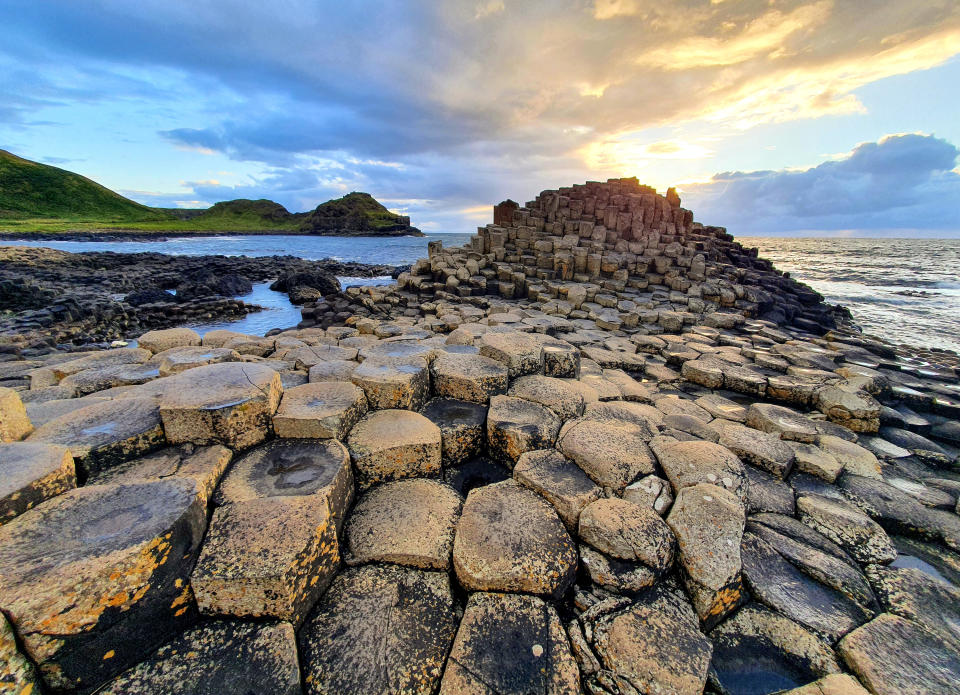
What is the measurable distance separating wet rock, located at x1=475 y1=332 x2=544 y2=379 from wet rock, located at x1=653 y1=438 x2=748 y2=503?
136 cm

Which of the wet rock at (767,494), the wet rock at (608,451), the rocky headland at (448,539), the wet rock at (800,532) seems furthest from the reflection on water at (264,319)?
the wet rock at (800,532)

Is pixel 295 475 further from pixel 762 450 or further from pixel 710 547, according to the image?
pixel 762 450

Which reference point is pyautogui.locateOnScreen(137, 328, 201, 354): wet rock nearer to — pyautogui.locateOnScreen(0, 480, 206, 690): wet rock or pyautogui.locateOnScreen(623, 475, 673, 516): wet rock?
pyautogui.locateOnScreen(0, 480, 206, 690): wet rock

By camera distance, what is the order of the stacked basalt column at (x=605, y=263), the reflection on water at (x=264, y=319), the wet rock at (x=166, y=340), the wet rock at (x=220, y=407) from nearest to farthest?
1. the wet rock at (x=220, y=407)
2. the wet rock at (x=166, y=340)
3. the stacked basalt column at (x=605, y=263)
4. the reflection on water at (x=264, y=319)

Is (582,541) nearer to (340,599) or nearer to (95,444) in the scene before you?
(340,599)

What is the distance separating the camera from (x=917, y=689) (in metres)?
1.65

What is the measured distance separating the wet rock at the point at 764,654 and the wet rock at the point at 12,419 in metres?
3.89

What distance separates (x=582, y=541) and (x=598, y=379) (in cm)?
251

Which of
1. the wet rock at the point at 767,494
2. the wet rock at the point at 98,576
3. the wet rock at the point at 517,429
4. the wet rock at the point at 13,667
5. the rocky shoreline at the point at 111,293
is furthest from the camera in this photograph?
the rocky shoreline at the point at 111,293

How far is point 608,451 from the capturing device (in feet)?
8.60

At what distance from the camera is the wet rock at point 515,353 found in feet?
11.9

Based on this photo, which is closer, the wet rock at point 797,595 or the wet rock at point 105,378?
the wet rock at point 797,595

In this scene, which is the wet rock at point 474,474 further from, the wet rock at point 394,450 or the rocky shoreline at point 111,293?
the rocky shoreline at point 111,293

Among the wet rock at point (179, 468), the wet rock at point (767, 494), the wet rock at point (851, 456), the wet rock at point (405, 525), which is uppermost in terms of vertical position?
the wet rock at point (179, 468)
